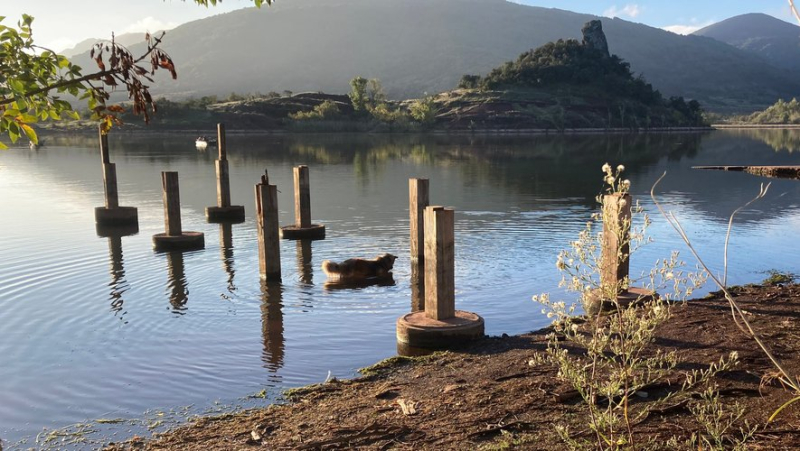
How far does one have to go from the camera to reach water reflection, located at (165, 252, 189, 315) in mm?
14997

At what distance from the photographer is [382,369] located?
10273mm

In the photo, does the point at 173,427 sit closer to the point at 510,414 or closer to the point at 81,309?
the point at 510,414

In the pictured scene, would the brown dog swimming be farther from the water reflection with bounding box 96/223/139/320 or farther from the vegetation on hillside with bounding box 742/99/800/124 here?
the vegetation on hillside with bounding box 742/99/800/124

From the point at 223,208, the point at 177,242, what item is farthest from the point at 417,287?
the point at 223,208

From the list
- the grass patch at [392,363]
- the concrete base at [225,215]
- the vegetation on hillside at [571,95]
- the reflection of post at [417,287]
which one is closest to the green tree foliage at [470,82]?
the vegetation on hillside at [571,95]

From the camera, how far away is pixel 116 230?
83.9 ft

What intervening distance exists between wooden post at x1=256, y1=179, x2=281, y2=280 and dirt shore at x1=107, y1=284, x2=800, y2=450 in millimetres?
6947

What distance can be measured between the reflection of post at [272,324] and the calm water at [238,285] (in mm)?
40

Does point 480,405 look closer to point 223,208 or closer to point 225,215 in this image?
point 225,215

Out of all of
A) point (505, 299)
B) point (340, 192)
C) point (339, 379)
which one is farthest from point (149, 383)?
point (340, 192)

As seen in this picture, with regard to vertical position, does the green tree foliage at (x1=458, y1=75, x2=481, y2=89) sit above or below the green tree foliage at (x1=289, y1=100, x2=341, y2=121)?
above

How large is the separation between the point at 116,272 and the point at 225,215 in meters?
8.99

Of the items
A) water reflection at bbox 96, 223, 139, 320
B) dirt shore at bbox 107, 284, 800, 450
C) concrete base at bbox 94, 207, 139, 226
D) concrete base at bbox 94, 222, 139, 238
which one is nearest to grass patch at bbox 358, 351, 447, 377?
dirt shore at bbox 107, 284, 800, 450

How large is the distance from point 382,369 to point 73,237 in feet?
59.1
